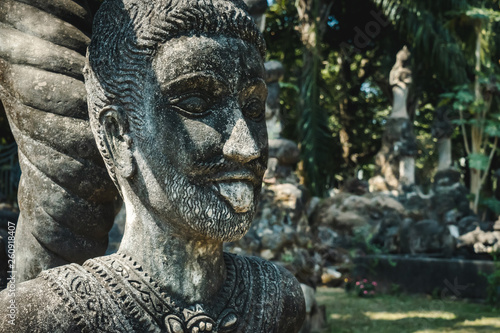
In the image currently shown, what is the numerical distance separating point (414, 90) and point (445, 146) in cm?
190

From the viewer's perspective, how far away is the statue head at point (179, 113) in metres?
1.73

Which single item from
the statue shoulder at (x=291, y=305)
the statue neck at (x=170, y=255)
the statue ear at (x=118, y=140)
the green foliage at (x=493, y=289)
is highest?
the statue ear at (x=118, y=140)

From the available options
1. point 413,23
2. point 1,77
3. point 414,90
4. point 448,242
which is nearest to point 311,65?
point 413,23

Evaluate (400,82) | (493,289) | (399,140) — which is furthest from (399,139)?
(493,289)

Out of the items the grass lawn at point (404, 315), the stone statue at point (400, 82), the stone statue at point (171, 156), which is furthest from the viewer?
the stone statue at point (400, 82)

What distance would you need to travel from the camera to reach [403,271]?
366 inches

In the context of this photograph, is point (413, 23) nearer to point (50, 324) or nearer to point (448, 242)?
point (448, 242)

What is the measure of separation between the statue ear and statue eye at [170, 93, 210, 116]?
182 mm

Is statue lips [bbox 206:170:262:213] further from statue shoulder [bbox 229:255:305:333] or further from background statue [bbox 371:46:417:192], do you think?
background statue [bbox 371:46:417:192]

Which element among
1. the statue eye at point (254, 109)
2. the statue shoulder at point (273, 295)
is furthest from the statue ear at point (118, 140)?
the statue shoulder at point (273, 295)

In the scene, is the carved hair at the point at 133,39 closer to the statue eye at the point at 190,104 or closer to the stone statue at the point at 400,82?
the statue eye at the point at 190,104

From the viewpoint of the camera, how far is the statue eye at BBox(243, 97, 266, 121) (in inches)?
74.1

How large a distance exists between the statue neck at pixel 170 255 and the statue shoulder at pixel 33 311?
276mm

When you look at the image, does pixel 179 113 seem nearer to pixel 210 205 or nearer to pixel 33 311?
pixel 210 205
